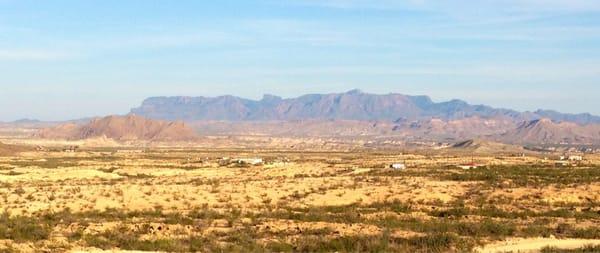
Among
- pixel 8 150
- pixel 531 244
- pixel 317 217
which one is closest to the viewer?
pixel 531 244

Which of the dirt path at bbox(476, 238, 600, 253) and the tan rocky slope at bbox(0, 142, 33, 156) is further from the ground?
the dirt path at bbox(476, 238, 600, 253)

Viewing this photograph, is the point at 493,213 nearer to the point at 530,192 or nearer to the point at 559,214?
the point at 559,214

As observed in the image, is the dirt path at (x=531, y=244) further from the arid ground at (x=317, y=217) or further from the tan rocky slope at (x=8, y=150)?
the tan rocky slope at (x=8, y=150)

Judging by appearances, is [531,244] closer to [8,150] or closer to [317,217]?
[317,217]

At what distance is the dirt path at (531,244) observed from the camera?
21734 mm

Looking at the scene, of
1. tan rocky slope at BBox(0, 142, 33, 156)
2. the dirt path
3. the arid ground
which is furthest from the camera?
tan rocky slope at BBox(0, 142, 33, 156)

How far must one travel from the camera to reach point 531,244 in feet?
75.2

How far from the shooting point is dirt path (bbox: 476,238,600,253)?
21734 millimetres

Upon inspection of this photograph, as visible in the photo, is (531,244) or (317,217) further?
(317,217)

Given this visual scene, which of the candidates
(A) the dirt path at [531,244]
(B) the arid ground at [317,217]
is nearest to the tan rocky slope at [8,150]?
(B) the arid ground at [317,217]

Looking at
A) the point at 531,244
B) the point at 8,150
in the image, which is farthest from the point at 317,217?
the point at 8,150

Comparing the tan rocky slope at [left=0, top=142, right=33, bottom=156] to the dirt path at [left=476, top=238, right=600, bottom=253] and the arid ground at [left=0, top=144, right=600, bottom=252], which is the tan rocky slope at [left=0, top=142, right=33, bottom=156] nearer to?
the arid ground at [left=0, top=144, right=600, bottom=252]

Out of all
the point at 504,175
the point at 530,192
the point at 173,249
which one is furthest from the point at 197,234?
the point at 504,175

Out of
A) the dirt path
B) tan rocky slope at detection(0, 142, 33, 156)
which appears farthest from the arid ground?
tan rocky slope at detection(0, 142, 33, 156)
